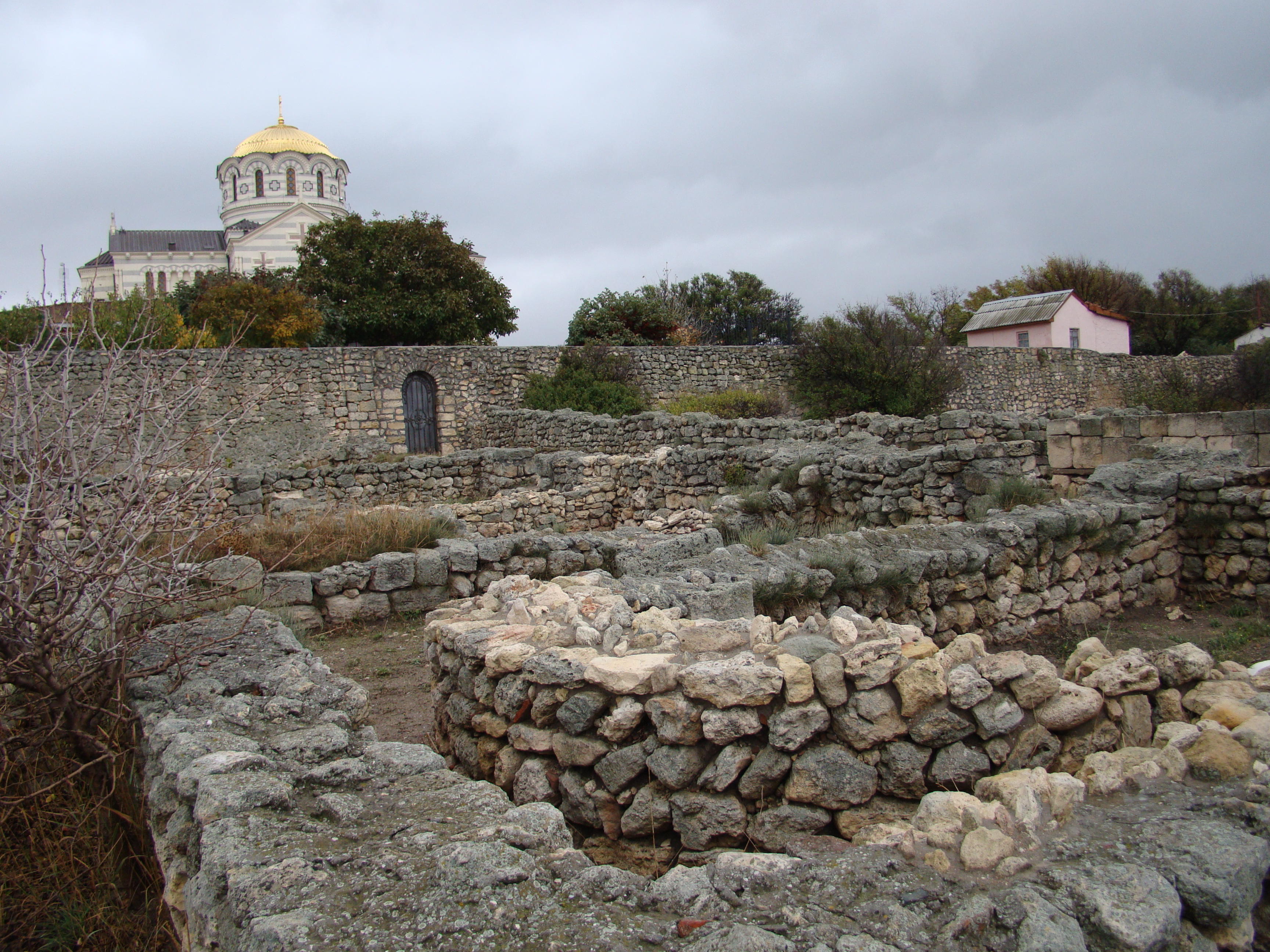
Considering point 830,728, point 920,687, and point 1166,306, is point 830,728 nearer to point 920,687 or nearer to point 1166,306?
point 920,687

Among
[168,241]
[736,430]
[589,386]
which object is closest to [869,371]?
[589,386]

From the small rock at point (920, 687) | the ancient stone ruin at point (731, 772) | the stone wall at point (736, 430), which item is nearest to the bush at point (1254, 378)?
the stone wall at point (736, 430)

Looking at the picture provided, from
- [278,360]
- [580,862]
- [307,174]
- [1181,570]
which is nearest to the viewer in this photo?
[580,862]

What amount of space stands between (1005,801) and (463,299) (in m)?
24.3

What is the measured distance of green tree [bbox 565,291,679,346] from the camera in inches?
1019

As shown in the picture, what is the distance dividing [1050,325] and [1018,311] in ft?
6.63

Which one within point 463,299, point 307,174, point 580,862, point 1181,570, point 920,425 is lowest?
point 1181,570

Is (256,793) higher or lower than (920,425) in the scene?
lower

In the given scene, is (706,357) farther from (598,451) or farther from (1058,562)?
(1058,562)

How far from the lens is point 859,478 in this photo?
9.24 metres

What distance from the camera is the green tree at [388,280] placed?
2442 cm

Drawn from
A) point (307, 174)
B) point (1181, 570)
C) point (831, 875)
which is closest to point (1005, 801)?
point (831, 875)

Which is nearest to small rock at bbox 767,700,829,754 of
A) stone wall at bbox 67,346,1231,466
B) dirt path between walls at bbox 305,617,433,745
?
dirt path between walls at bbox 305,617,433,745

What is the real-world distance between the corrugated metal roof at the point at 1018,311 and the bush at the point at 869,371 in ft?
40.3
